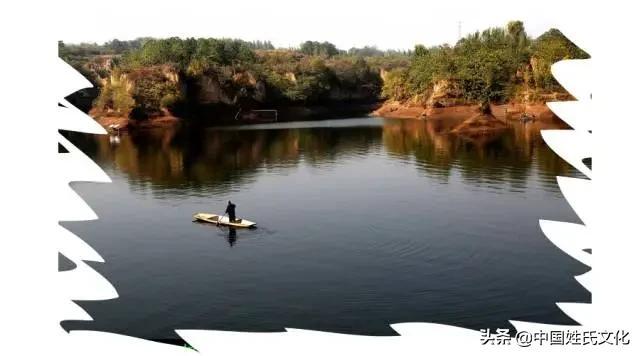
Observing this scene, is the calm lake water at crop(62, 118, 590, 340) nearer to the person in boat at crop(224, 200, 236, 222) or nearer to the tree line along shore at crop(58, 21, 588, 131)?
the person in boat at crop(224, 200, 236, 222)

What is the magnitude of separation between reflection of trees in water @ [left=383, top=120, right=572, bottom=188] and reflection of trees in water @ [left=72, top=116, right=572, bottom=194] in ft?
0.31

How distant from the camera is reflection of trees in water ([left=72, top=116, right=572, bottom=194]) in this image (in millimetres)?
67062

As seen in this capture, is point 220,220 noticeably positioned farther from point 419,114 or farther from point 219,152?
point 419,114

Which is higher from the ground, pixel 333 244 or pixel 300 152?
pixel 300 152

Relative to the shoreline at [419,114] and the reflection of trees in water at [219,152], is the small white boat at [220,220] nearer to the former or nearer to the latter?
the reflection of trees in water at [219,152]

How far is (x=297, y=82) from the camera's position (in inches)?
7131

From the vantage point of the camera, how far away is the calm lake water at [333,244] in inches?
1201

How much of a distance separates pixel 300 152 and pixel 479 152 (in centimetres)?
2223

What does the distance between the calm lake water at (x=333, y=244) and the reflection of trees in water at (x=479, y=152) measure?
0.56 metres

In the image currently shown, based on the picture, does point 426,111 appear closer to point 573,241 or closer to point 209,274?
point 209,274

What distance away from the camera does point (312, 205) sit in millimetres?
52406

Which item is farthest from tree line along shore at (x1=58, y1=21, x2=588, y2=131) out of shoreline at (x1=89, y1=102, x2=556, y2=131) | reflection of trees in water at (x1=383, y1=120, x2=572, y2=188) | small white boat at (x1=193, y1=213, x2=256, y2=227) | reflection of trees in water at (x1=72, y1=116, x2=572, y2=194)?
small white boat at (x1=193, y1=213, x2=256, y2=227)

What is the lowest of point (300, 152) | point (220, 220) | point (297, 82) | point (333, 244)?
point (333, 244)

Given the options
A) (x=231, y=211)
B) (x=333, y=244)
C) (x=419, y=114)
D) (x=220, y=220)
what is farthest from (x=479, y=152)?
(x=419, y=114)
